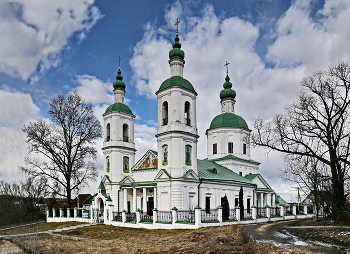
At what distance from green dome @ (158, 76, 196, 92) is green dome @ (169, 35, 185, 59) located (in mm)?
2262

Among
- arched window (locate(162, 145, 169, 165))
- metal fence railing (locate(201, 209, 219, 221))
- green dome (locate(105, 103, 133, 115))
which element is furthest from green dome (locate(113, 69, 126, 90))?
metal fence railing (locate(201, 209, 219, 221))

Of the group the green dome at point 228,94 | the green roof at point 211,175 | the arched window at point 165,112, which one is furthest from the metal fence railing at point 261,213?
the green dome at point 228,94

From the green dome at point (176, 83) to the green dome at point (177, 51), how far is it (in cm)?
226

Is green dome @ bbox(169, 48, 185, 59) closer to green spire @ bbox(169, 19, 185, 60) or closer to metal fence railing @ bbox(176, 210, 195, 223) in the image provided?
green spire @ bbox(169, 19, 185, 60)

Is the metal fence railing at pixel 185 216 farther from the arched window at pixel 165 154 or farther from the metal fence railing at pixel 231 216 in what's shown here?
the arched window at pixel 165 154

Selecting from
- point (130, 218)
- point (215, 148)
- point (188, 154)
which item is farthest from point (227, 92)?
point (130, 218)

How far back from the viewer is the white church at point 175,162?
2364 centimetres

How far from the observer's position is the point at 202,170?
27.7 meters

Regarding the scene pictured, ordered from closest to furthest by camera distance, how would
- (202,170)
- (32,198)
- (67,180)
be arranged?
1. (202,170)
2. (67,180)
3. (32,198)

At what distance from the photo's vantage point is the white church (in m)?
23.6

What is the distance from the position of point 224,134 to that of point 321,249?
2643 cm

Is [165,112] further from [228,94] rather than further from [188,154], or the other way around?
[228,94]

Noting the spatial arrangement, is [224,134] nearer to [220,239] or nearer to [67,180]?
[67,180]

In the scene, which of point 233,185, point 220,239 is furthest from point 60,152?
point 220,239
